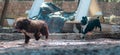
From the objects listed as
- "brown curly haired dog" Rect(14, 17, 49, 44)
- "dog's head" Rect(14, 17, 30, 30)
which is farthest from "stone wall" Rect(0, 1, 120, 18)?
"dog's head" Rect(14, 17, 30, 30)

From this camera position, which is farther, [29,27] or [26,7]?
[26,7]

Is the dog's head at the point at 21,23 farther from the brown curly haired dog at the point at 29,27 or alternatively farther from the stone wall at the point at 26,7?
the stone wall at the point at 26,7

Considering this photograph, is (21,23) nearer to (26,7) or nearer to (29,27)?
(29,27)

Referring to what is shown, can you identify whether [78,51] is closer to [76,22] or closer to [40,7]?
[76,22]

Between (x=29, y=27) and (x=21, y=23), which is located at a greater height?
(x=21, y=23)

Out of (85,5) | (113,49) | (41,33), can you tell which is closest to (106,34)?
(41,33)

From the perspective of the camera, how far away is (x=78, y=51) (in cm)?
612

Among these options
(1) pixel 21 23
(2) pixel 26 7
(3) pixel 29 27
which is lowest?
(2) pixel 26 7

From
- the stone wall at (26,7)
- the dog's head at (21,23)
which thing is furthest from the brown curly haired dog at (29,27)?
the stone wall at (26,7)

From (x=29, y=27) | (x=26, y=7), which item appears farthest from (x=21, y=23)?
(x=26, y=7)

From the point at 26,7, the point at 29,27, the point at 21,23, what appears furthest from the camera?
the point at 26,7

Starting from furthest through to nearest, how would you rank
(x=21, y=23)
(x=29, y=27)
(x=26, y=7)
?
(x=26, y=7), (x=29, y=27), (x=21, y=23)

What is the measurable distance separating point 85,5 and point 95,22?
4702mm

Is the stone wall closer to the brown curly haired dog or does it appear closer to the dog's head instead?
the brown curly haired dog
